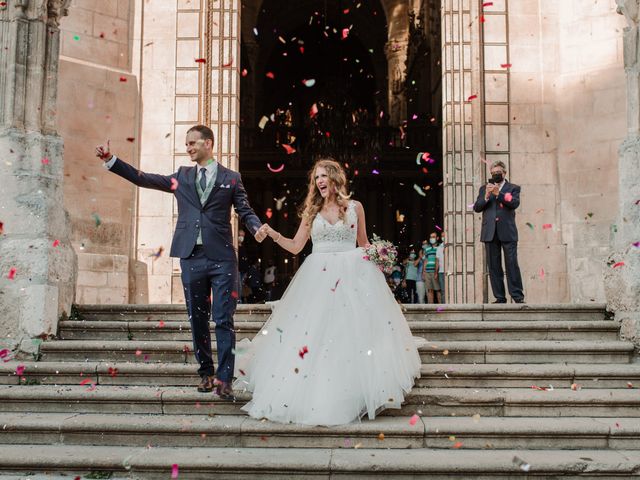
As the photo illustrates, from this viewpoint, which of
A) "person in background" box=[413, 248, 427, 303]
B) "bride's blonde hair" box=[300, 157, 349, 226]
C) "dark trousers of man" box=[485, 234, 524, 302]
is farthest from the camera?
"person in background" box=[413, 248, 427, 303]

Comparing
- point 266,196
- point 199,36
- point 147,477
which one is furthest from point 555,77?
point 266,196

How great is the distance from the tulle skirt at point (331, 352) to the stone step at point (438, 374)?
438 millimetres

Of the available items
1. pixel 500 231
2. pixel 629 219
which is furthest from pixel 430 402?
pixel 500 231

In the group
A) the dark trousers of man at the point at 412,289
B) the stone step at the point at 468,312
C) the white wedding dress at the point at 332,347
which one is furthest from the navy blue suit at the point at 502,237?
the dark trousers of man at the point at 412,289

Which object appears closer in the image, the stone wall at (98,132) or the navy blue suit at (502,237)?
the navy blue suit at (502,237)

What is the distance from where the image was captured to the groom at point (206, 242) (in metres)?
5.40

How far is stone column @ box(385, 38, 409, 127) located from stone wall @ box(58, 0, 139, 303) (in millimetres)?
13130

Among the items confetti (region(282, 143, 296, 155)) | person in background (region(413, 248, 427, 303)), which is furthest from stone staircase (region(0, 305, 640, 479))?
confetti (region(282, 143, 296, 155))

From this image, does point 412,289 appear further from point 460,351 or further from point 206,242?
point 206,242

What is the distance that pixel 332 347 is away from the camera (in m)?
5.25

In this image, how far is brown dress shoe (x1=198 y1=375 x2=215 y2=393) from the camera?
18.5 feet

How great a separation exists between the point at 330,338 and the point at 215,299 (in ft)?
A: 3.17

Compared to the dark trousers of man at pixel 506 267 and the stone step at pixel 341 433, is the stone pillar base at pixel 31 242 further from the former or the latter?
the dark trousers of man at pixel 506 267

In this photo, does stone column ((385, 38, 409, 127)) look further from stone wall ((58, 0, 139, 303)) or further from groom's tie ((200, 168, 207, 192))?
groom's tie ((200, 168, 207, 192))
